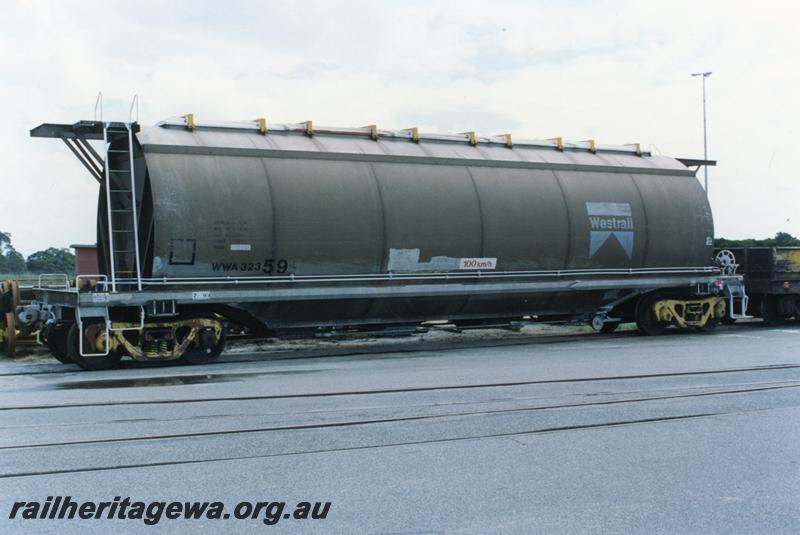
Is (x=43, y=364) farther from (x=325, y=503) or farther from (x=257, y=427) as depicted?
(x=325, y=503)

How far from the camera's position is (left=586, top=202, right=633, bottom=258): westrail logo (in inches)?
747

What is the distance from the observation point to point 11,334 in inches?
620

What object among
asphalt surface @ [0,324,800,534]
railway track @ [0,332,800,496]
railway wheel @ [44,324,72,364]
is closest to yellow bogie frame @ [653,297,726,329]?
railway track @ [0,332,800,496]

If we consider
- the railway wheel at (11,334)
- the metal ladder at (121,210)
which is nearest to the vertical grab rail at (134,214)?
the metal ladder at (121,210)

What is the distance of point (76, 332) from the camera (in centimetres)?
1398

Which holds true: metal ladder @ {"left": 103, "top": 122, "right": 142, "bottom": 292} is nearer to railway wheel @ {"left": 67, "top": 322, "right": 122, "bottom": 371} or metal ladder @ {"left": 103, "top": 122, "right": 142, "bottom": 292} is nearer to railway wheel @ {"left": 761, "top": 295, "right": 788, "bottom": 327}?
railway wheel @ {"left": 67, "top": 322, "right": 122, "bottom": 371}

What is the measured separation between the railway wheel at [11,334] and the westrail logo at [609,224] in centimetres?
1166

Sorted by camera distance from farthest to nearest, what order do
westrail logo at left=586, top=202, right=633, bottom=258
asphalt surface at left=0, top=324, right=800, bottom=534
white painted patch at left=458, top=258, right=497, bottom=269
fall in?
westrail logo at left=586, top=202, right=633, bottom=258, white painted patch at left=458, top=258, right=497, bottom=269, asphalt surface at left=0, top=324, right=800, bottom=534

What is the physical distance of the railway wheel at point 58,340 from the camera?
48.1 feet

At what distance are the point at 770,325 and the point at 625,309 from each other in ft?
15.7

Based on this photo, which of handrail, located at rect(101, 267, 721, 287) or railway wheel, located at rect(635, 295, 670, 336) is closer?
handrail, located at rect(101, 267, 721, 287)

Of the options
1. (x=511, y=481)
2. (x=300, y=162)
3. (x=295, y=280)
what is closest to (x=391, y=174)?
(x=300, y=162)

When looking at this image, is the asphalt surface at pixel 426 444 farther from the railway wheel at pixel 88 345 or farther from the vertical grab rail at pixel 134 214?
the vertical grab rail at pixel 134 214

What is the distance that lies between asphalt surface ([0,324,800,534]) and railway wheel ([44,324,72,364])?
141 cm
